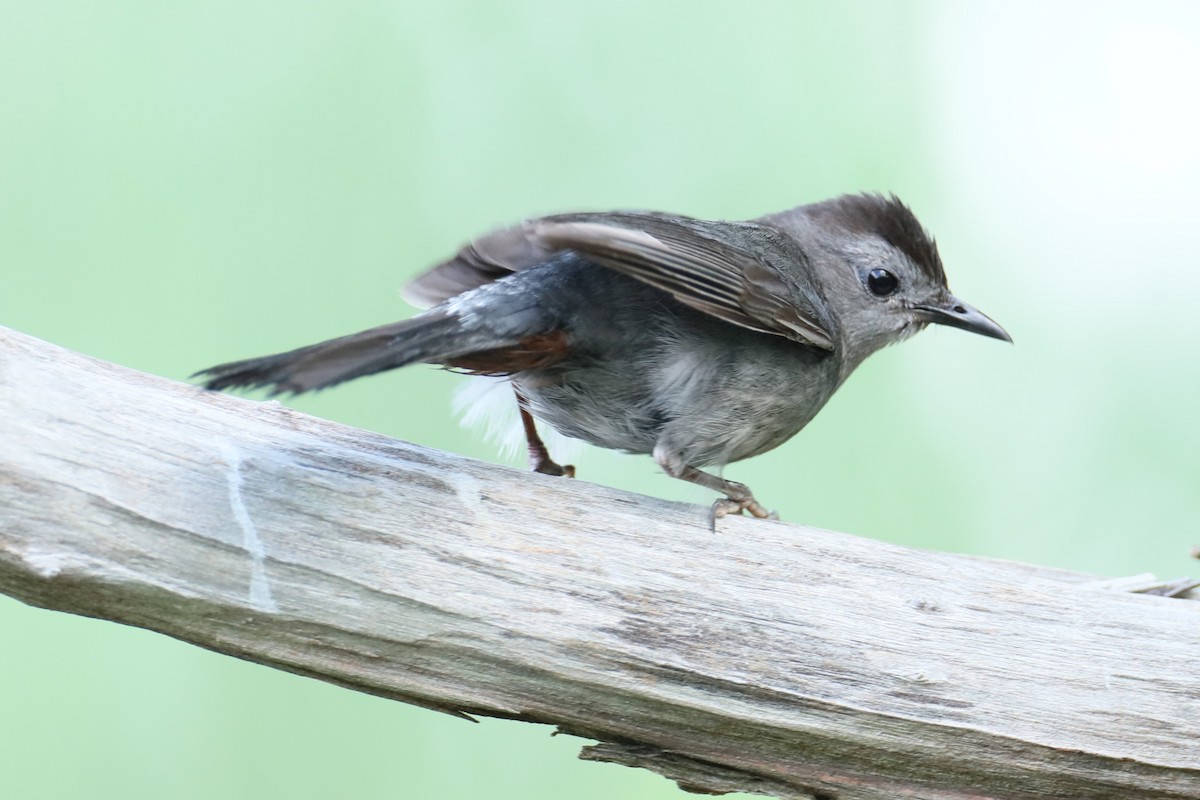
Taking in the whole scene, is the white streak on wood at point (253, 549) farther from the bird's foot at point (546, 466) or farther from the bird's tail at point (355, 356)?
the bird's foot at point (546, 466)

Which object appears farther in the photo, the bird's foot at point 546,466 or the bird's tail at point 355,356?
the bird's foot at point 546,466

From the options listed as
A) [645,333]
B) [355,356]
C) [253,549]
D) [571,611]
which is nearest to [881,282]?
[645,333]

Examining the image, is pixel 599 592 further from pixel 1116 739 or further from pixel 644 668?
pixel 1116 739

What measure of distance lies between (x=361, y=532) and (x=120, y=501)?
525mm

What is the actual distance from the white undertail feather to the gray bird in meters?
0.14

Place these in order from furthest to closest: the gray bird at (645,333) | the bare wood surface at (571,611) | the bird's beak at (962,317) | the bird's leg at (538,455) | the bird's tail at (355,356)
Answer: the bird's beak at (962,317)
the bird's leg at (538,455)
the gray bird at (645,333)
the bare wood surface at (571,611)
the bird's tail at (355,356)

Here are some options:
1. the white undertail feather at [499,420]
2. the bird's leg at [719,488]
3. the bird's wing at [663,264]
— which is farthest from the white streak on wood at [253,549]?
the white undertail feather at [499,420]

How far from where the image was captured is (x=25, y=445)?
8.05 feet

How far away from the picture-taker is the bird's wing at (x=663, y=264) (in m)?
2.81

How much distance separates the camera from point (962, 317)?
4070 mm

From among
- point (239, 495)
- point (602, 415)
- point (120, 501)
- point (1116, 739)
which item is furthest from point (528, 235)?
point (1116, 739)

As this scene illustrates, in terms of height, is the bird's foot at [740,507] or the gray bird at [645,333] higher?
the gray bird at [645,333]

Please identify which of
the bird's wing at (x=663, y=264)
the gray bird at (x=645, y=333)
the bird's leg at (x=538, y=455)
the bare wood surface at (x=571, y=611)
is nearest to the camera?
the bare wood surface at (x=571, y=611)

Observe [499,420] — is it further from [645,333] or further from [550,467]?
[645,333]
